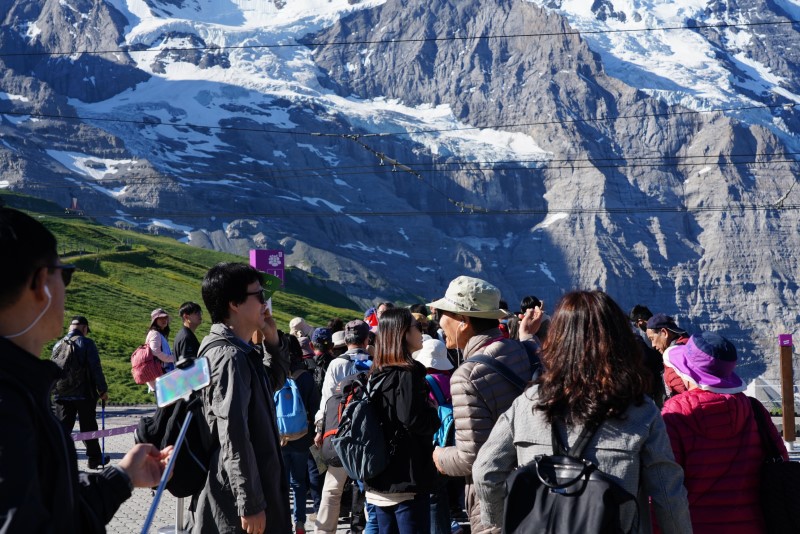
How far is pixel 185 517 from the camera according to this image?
5301 millimetres

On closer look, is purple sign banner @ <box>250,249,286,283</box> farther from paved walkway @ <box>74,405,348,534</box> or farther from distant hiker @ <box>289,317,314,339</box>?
paved walkway @ <box>74,405,348,534</box>

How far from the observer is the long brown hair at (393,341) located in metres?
6.12

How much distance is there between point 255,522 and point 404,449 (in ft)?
4.30

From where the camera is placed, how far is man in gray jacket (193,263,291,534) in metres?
4.82

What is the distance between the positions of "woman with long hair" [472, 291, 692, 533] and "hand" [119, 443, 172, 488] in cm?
143

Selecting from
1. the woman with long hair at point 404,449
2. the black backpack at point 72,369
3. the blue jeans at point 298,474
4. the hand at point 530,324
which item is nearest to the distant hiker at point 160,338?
the black backpack at point 72,369

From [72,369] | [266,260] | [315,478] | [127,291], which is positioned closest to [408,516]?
[315,478]

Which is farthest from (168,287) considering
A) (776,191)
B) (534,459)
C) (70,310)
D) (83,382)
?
(776,191)

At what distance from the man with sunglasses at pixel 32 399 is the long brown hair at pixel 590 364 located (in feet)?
5.92

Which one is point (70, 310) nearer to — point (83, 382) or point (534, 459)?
point (83, 382)

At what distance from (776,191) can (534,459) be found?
676 feet

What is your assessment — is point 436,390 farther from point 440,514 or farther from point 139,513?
point 139,513

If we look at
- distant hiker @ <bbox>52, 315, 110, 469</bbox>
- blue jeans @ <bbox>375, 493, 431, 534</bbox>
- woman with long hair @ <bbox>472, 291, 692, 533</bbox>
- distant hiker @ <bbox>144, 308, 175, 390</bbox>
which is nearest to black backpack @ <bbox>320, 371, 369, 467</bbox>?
blue jeans @ <bbox>375, 493, 431, 534</bbox>

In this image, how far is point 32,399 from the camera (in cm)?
263
